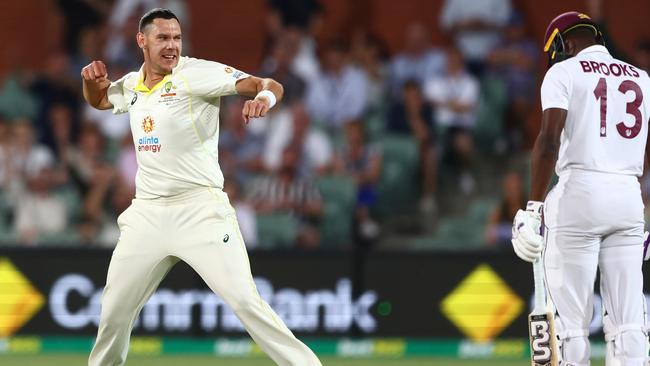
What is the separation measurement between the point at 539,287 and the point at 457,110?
648 cm

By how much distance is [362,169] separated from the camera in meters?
12.5

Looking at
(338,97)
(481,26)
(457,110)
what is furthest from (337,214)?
(481,26)

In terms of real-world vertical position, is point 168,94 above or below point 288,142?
above

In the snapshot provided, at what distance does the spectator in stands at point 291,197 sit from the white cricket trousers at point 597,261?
5896 mm

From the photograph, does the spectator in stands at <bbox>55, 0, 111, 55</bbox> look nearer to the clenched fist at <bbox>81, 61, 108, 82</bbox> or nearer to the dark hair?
the clenched fist at <bbox>81, 61, 108, 82</bbox>

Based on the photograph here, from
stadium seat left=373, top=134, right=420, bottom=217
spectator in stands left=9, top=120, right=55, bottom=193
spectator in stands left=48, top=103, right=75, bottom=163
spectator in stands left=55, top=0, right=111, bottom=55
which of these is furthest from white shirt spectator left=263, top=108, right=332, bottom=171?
spectator in stands left=55, top=0, right=111, bottom=55

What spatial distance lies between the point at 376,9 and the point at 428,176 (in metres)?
3.18

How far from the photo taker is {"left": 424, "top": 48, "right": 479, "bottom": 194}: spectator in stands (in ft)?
42.2

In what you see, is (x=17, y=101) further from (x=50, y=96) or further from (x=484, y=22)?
(x=484, y=22)

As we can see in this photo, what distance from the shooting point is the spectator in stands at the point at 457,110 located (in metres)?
12.9

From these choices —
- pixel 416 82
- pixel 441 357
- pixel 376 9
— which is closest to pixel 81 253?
pixel 441 357

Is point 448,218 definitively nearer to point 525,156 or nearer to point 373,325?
point 525,156

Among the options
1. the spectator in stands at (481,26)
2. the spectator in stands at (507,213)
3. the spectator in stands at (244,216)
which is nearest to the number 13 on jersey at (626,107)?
the spectator in stands at (507,213)

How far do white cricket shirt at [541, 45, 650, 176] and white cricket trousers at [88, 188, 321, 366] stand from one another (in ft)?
5.65
